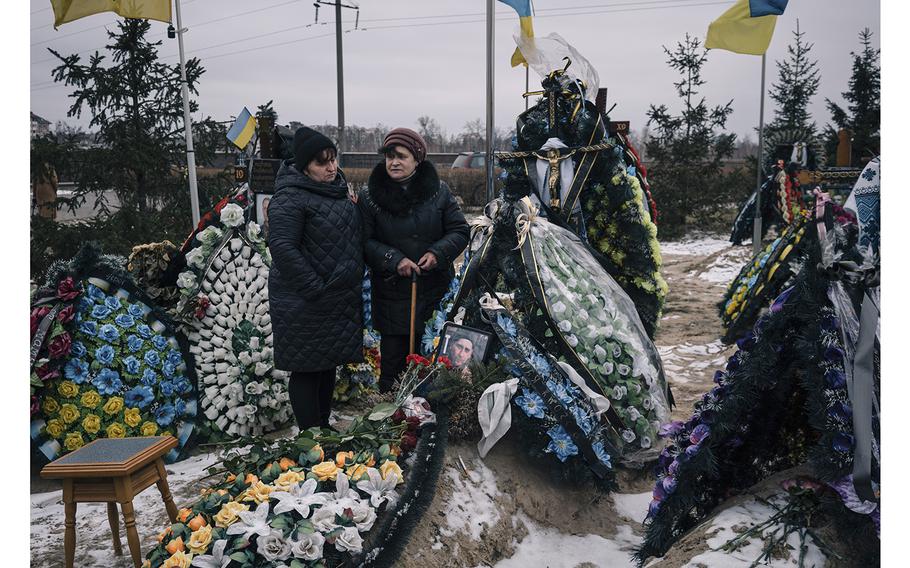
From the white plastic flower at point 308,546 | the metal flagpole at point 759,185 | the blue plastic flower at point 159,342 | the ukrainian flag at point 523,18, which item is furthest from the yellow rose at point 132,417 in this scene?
the metal flagpole at point 759,185

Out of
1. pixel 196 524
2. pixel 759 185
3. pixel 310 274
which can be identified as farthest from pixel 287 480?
pixel 759 185

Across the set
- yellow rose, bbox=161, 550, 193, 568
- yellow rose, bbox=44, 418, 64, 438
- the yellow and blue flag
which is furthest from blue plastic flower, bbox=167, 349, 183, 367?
the yellow and blue flag

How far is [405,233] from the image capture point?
352 cm

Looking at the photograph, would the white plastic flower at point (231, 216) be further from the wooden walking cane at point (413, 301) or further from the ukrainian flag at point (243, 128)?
the ukrainian flag at point (243, 128)

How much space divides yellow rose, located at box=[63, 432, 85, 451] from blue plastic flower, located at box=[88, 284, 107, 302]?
71 centimetres

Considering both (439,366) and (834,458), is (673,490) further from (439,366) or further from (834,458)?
(439,366)

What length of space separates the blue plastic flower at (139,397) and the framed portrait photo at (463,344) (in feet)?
5.38

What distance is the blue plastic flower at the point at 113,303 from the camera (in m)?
3.66

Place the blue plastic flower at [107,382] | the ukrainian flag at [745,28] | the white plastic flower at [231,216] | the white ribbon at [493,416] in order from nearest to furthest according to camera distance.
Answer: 1. the white ribbon at [493,416]
2. the blue plastic flower at [107,382]
3. the white plastic flower at [231,216]
4. the ukrainian flag at [745,28]

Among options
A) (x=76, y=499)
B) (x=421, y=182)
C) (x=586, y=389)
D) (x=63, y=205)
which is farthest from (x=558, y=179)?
(x=63, y=205)

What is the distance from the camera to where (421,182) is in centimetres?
348

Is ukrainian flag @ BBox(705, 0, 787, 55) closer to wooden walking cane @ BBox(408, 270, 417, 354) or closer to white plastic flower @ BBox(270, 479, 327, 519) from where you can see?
wooden walking cane @ BBox(408, 270, 417, 354)

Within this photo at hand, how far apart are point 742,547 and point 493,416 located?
1137 millimetres

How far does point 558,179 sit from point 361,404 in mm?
1938
